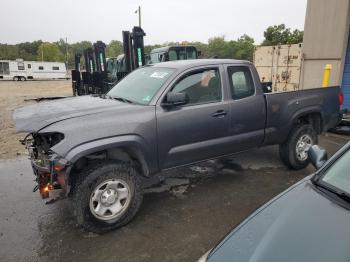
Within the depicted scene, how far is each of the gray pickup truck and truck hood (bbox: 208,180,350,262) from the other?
1.84 m

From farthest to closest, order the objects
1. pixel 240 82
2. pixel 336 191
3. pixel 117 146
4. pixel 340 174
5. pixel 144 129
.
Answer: pixel 240 82, pixel 144 129, pixel 117 146, pixel 340 174, pixel 336 191

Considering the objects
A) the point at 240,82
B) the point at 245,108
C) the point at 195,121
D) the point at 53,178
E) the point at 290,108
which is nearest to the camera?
the point at 53,178

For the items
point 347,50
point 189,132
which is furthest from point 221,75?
point 347,50

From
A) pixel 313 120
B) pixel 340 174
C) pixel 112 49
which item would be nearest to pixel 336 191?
pixel 340 174

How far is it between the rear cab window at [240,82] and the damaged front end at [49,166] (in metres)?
2.48

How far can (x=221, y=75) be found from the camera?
4488 mm

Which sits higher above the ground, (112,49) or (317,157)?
(112,49)

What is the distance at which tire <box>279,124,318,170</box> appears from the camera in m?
5.30

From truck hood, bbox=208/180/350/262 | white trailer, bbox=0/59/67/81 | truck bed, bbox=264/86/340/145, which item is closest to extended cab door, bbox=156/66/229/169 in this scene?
truck bed, bbox=264/86/340/145

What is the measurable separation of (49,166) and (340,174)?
2746mm

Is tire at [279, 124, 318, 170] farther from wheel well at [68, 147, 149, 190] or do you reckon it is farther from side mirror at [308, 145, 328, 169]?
wheel well at [68, 147, 149, 190]

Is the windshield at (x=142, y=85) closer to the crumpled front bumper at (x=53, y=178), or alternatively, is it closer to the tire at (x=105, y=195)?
the tire at (x=105, y=195)

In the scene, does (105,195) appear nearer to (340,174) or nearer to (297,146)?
(340,174)

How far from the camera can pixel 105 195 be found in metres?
3.51
